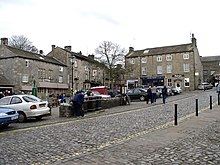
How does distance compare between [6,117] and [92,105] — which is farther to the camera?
[92,105]

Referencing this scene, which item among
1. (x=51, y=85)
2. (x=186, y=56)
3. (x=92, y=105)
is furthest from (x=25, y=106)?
(x=186, y=56)

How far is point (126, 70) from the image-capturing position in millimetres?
47875

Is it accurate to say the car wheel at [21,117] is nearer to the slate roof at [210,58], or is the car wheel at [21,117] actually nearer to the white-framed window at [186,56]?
the white-framed window at [186,56]

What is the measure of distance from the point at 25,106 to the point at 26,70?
3126 cm

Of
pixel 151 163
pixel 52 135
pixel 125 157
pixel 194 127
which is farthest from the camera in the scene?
pixel 194 127

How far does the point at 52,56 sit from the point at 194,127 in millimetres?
48352

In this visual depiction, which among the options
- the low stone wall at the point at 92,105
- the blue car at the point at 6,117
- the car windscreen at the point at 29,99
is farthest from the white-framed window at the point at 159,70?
the blue car at the point at 6,117

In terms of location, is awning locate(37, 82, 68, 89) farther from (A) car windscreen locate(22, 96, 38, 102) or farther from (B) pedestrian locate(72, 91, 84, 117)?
(A) car windscreen locate(22, 96, 38, 102)

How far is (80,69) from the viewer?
186ft

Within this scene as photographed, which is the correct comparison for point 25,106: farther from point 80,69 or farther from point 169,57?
point 169,57

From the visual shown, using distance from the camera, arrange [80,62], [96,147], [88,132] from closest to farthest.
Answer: [96,147], [88,132], [80,62]

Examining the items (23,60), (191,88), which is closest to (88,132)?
(23,60)

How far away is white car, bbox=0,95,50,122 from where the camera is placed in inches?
512

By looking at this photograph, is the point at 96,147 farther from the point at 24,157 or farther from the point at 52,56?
the point at 52,56
